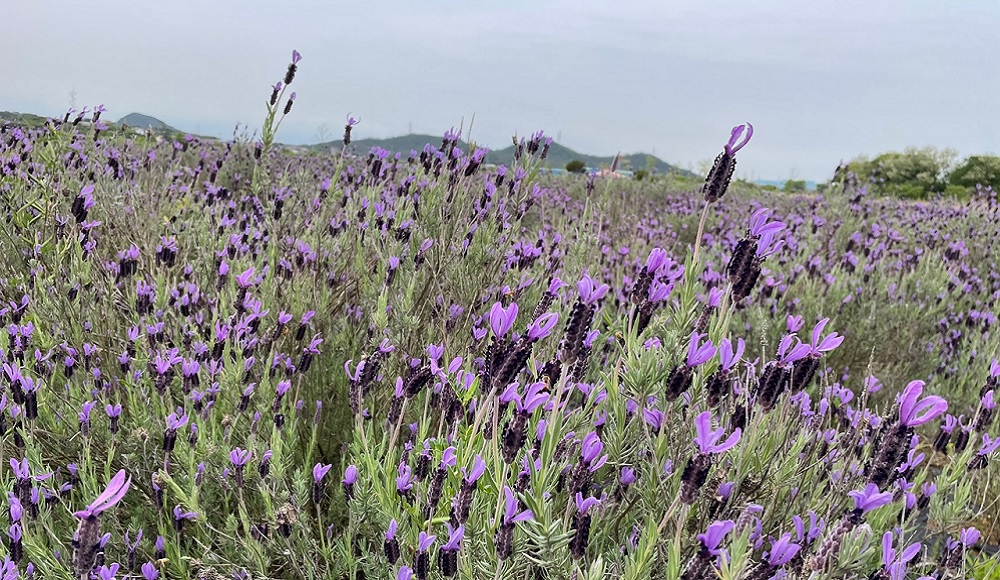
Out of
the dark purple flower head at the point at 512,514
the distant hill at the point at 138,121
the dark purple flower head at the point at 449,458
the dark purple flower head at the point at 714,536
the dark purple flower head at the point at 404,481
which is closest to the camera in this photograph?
the dark purple flower head at the point at 714,536

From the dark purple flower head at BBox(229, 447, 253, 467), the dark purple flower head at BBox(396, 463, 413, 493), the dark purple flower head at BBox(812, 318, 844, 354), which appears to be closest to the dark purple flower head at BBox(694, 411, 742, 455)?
the dark purple flower head at BBox(812, 318, 844, 354)

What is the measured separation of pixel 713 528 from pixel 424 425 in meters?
0.79

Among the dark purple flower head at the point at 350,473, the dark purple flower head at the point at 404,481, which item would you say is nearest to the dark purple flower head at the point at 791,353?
the dark purple flower head at the point at 404,481

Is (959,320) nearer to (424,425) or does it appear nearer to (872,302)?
(872,302)

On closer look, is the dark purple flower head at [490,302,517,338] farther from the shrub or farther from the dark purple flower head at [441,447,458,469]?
the shrub

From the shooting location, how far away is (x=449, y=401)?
1.37 meters

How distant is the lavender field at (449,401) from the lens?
1.04 m

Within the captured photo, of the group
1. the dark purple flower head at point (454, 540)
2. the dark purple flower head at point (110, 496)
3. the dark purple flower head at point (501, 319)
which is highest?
the dark purple flower head at point (501, 319)

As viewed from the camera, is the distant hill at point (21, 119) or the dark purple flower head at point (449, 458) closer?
the dark purple flower head at point (449, 458)

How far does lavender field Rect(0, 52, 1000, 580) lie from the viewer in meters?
1.04

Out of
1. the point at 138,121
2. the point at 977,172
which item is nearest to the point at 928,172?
the point at 977,172

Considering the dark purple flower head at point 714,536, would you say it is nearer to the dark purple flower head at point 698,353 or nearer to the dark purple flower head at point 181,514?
the dark purple flower head at point 698,353

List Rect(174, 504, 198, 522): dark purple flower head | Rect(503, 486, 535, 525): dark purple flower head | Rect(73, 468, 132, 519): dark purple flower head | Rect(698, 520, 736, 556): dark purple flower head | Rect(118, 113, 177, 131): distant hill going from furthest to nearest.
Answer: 1. Rect(118, 113, 177, 131): distant hill
2. Rect(174, 504, 198, 522): dark purple flower head
3. Rect(503, 486, 535, 525): dark purple flower head
4. Rect(698, 520, 736, 556): dark purple flower head
5. Rect(73, 468, 132, 519): dark purple flower head

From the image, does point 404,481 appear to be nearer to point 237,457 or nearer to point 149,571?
point 237,457
